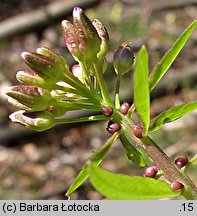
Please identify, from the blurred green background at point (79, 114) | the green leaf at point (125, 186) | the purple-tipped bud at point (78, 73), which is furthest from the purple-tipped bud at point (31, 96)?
the blurred green background at point (79, 114)

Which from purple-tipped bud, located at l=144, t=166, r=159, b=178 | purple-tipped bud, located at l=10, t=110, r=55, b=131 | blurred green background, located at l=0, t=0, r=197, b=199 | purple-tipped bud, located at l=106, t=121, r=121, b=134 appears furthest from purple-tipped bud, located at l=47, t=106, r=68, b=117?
blurred green background, located at l=0, t=0, r=197, b=199

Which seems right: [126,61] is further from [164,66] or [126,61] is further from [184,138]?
[184,138]

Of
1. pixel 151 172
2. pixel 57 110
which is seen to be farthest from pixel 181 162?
pixel 57 110

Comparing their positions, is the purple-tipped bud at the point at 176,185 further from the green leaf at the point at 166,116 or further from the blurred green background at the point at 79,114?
the blurred green background at the point at 79,114

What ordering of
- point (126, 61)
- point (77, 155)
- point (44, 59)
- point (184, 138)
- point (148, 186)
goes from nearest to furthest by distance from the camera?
point (148, 186) < point (44, 59) < point (126, 61) < point (184, 138) < point (77, 155)

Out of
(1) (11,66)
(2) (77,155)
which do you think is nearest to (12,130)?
(2) (77,155)

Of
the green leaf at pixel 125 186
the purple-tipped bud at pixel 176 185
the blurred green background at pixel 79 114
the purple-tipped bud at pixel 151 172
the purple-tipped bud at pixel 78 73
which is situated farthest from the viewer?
the blurred green background at pixel 79 114

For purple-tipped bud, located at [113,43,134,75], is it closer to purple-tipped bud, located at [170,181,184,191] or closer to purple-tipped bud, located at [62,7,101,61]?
purple-tipped bud, located at [62,7,101,61]
